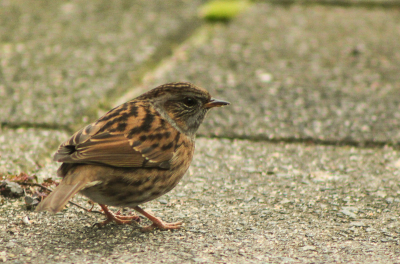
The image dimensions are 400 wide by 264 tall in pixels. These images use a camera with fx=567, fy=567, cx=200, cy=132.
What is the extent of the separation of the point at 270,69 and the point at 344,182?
97.3 inches

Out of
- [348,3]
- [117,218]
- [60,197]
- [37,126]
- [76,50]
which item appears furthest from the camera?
[348,3]

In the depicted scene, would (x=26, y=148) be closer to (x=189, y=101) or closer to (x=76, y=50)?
(x=189, y=101)

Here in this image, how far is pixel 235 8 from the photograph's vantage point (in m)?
8.24

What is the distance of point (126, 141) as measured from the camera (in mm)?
3852

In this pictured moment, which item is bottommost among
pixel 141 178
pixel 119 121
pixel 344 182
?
pixel 344 182

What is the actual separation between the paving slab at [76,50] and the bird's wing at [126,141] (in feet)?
3.96

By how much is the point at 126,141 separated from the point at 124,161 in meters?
0.20

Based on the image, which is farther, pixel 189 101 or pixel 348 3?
pixel 348 3

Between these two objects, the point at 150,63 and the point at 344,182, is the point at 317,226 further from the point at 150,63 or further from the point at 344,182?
the point at 150,63

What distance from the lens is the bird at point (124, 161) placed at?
357 cm

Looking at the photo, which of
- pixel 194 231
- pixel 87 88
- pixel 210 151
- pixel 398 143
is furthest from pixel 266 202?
pixel 87 88

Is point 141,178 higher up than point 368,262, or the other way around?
point 141,178

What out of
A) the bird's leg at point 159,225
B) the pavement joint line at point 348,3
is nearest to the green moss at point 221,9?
the pavement joint line at point 348,3

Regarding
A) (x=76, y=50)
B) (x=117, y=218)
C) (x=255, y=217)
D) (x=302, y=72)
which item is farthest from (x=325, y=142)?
(x=76, y=50)
